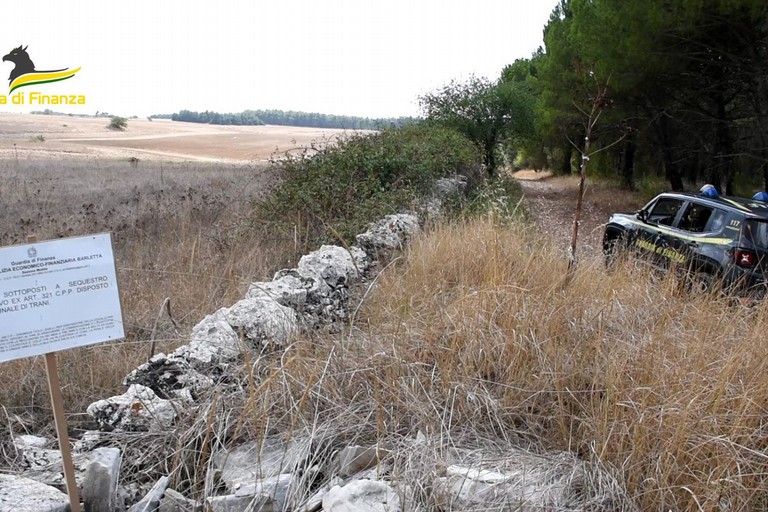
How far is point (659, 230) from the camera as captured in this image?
25.1 ft

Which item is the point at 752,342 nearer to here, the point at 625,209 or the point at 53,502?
the point at 53,502

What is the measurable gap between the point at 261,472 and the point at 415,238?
4236mm

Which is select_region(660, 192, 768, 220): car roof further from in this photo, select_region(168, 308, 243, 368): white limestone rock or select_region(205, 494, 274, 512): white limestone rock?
select_region(205, 494, 274, 512): white limestone rock

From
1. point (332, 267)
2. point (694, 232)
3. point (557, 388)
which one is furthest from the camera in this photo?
point (694, 232)

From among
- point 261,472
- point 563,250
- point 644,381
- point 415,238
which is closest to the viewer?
point 261,472

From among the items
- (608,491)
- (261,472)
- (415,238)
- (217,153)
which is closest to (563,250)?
(415,238)

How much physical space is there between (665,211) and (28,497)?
8.48 meters

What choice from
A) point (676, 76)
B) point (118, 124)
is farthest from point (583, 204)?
point (118, 124)

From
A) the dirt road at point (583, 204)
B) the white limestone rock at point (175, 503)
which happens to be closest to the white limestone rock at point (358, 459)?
the white limestone rock at point (175, 503)

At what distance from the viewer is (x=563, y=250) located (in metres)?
5.86

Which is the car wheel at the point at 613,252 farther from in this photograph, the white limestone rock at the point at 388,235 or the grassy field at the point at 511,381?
the white limestone rock at the point at 388,235

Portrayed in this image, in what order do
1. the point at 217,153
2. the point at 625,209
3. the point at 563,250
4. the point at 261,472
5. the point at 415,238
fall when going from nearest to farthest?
the point at 261,472 < the point at 563,250 < the point at 415,238 < the point at 625,209 < the point at 217,153

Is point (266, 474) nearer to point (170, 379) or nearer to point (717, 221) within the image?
point (170, 379)

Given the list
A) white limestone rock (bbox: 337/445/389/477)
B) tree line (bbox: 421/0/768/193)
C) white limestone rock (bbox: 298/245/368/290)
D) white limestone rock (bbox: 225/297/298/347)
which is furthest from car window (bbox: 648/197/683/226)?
white limestone rock (bbox: 337/445/389/477)
